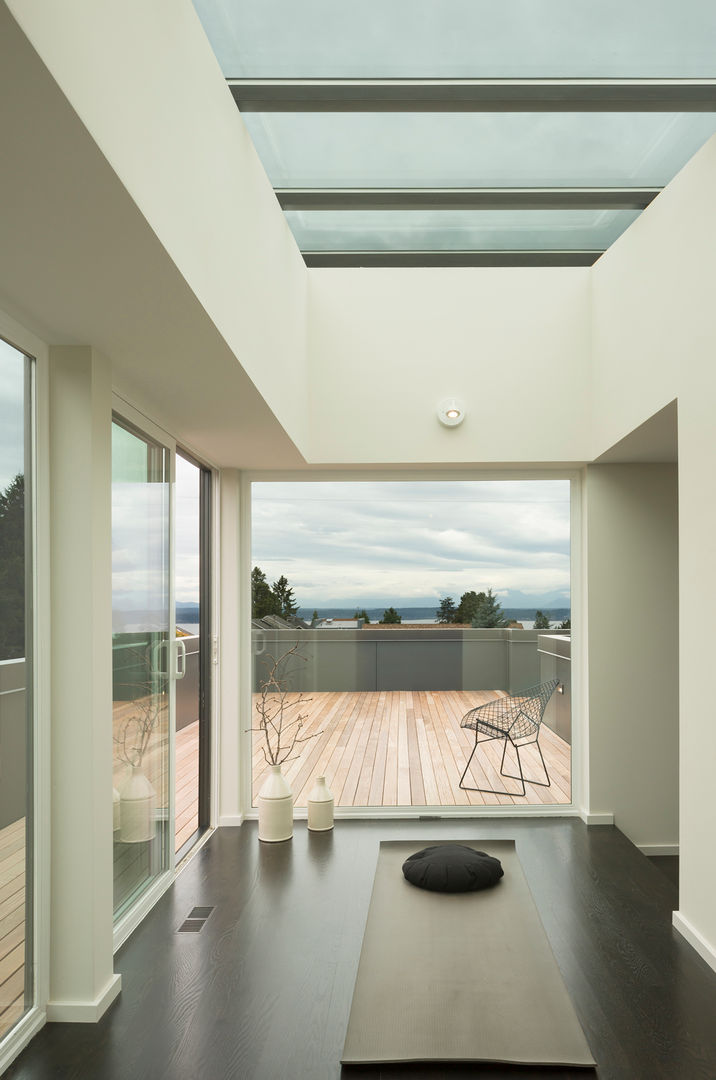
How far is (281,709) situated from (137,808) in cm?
176

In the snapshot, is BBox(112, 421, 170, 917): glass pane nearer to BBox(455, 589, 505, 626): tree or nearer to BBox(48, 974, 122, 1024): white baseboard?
BBox(48, 974, 122, 1024): white baseboard

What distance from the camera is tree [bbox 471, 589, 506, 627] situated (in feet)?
17.9

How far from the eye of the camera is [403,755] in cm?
539

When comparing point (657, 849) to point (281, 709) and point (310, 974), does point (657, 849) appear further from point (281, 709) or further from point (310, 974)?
point (310, 974)

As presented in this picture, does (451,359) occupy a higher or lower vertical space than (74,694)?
higher

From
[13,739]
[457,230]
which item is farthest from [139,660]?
[457,230]

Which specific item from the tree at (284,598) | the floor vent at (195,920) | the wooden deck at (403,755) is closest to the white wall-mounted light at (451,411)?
the tree at (284,598)

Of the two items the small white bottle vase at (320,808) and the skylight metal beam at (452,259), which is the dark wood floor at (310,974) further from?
the skylight metal beam at (452,259)

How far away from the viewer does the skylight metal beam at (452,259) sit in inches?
196

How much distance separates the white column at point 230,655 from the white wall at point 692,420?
104 inches

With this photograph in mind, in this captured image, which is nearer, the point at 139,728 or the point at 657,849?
the point at 139,728

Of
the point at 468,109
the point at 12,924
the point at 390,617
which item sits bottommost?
the point at 12,924

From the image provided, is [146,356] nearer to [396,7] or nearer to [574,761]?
[396,7]

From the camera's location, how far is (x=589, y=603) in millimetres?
5082
